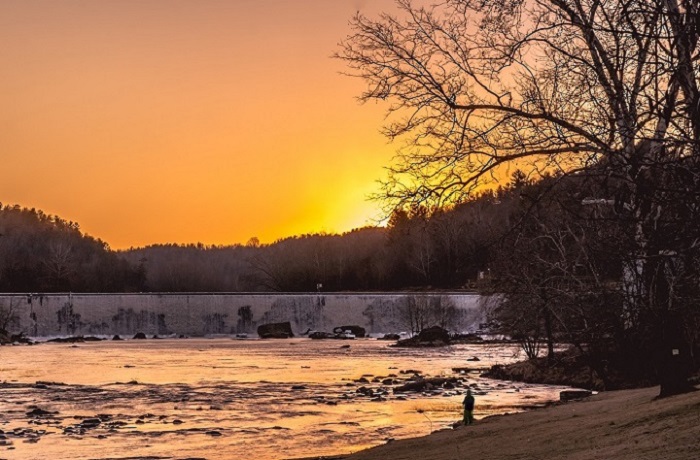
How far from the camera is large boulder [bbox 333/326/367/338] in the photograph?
268 feet

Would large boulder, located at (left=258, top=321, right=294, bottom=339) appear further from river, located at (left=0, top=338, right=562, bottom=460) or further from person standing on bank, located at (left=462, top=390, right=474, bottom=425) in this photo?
person standing on bank, located at (left=462, top=390, right=474, bottom=425)

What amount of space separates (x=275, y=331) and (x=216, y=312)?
7.53 m

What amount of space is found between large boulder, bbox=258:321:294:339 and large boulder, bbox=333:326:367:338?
3.66 m

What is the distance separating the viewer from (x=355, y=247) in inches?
4813

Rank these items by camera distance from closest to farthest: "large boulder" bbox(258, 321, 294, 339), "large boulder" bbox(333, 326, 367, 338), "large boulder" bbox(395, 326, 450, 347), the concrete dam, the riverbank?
1. the riverbank
2. "large boulder" bbox(395, 326, 450, 347)
3. "large boulder" bbox(258, 321, 294, 339)
4. the concrete dam
5. "large boulder" bbox(333, 326, 367, 338)

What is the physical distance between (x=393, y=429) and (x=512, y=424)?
4530mm

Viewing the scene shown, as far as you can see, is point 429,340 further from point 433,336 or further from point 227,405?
point 227,405

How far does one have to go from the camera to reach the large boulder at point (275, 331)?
80.4 m

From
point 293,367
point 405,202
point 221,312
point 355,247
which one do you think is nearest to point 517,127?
point 405,202

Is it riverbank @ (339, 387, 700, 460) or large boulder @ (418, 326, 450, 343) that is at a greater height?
large boulder @ (418, 326, 450, 343)

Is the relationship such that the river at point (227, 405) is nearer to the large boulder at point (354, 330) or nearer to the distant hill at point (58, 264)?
the large boulder at point (354, 330)

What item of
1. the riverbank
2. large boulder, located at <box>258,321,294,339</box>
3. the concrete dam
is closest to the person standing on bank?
the riverbank

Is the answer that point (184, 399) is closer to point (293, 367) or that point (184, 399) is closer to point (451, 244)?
point (293, 367)

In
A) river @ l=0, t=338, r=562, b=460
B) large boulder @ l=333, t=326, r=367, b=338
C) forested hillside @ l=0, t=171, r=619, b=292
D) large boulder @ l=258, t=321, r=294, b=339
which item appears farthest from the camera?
forested hillside @ l=0, t=171, r=619, b=292
